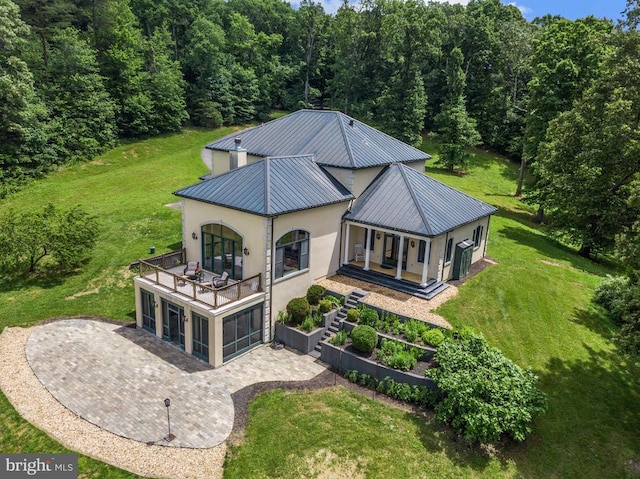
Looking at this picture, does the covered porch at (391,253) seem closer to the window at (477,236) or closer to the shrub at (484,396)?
the window at (477,236)

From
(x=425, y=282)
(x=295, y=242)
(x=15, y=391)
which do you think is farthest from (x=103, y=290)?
(x=425, y=282)

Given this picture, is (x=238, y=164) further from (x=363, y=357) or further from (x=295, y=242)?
(x=363, y=357)

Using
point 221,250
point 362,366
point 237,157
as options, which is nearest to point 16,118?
point 237,157

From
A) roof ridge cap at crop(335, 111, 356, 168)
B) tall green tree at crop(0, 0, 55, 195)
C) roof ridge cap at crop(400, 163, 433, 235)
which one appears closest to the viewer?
roof ridge cap at crop(400, 163, 433, 235)

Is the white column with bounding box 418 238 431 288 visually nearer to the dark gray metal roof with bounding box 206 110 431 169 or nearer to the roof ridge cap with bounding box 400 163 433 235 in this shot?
the roof ridge cap with bounding box 400 163 433 235

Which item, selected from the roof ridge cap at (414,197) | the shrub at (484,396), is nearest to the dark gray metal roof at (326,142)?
the roof ridge cap at (414,197)

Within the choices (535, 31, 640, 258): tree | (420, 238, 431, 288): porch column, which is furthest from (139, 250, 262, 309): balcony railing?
(535, 31, 640, 258): tree
